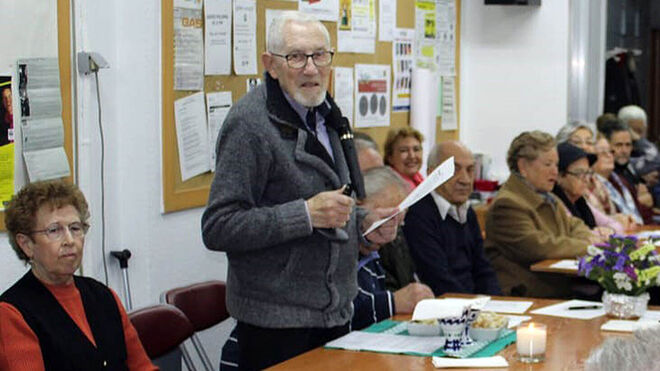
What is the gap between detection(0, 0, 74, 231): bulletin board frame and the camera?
396cm

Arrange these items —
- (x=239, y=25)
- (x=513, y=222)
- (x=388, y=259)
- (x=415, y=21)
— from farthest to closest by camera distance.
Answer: (x=415, y=21), (x=513, y=222), (x=239, y=25), (x=388, y=259)

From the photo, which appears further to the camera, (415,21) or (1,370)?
(415,21)

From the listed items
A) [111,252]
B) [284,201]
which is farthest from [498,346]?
[111,252]

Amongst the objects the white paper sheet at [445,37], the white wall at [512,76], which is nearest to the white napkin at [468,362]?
the white paper sheet at [445,37]

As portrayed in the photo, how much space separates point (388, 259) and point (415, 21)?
10.3ft

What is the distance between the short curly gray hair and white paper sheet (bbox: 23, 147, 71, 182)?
267cm

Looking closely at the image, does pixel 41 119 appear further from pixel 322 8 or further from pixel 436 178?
pixel 322 8

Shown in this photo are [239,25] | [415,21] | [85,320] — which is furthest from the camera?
[415,21]

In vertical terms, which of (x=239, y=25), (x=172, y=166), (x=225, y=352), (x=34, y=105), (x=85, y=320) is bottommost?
(x=225, y=352)

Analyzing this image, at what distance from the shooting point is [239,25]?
5047 millimetres

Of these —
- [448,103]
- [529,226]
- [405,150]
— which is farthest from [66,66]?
[448,103]

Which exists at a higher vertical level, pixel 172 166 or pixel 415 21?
pixel 415 21

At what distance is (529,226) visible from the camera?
5.43 metres

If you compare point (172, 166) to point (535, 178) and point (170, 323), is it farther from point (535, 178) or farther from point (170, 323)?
point (535, 178)
